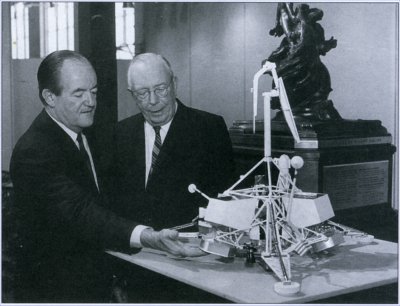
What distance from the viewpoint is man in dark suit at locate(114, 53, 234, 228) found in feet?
6.70

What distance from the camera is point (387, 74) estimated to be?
3164 mm

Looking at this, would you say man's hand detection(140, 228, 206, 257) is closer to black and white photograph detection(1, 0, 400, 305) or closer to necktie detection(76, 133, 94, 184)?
black and white photograph detection(1, 0, 400, 305)

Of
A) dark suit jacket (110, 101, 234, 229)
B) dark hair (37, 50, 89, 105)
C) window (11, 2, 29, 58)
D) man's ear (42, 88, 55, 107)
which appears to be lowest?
dark suit jacket (110, 101, 234, 229)

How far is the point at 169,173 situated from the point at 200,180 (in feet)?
0.50

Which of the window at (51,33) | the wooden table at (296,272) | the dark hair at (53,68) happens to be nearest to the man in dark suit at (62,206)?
the dark hair at (53,68)

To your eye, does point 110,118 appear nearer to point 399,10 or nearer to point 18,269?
point 18,269

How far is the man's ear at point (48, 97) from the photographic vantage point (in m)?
1.76

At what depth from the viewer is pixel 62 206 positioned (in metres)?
1.65

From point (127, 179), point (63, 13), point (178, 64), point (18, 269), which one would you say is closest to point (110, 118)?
point (127, 179)

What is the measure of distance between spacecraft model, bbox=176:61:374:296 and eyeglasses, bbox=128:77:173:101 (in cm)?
56

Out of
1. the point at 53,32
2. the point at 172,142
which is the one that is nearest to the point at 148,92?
the point at 172,142

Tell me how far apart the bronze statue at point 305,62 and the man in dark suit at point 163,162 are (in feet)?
3.95

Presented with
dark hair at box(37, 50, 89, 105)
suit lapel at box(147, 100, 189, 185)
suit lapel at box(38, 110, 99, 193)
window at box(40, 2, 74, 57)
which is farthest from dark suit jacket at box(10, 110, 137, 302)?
window at box(40, 2, 74, 57)

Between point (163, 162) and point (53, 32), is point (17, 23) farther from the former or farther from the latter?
point (53, 32)
